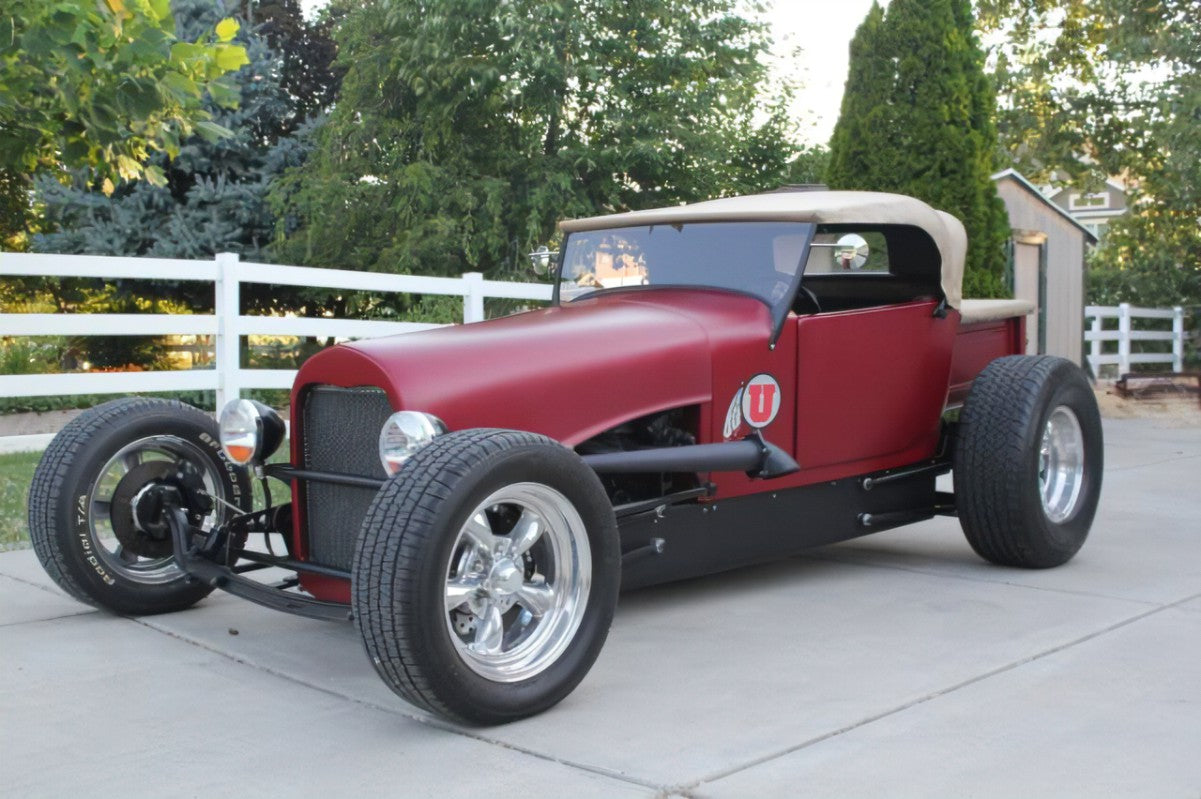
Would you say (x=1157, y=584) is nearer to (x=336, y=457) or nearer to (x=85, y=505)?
(x=336, y=457)

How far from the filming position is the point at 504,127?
19.7m

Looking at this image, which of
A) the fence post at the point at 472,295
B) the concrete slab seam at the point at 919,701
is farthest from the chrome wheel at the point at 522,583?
the fence post at the point at 472,295

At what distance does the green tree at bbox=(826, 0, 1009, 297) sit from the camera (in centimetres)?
1248

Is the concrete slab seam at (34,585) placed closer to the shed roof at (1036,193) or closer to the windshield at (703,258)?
the windshield at (703,258)

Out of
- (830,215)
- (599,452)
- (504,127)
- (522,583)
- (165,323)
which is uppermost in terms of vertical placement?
(504,127)

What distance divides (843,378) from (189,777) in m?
3.05

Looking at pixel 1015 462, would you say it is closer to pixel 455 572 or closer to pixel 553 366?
pixel 553 366

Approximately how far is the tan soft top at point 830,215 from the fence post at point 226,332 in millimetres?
3994

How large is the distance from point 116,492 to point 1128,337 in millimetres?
18165

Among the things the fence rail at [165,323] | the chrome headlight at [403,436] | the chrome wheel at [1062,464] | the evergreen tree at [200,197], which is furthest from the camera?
the evergreen tree at [200,197]

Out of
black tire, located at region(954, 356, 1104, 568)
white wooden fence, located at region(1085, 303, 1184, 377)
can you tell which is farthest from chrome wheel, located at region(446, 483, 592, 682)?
white wooden fence, located at region(1085, 303, 1184, 377)

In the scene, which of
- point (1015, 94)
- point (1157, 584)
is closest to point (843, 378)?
point (1157, 584)

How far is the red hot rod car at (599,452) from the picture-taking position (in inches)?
142

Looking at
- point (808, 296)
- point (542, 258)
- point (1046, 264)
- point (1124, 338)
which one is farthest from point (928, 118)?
point (1124, 338)
